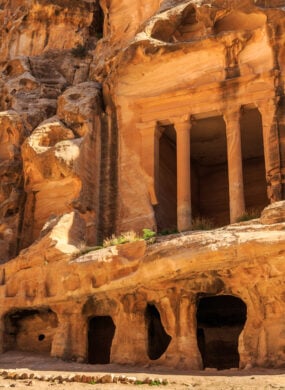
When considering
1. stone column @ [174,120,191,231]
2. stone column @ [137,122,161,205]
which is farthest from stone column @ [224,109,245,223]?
stone column @ [137,122,161,205]

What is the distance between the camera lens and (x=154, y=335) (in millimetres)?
16750

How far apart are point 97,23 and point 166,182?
12.5m

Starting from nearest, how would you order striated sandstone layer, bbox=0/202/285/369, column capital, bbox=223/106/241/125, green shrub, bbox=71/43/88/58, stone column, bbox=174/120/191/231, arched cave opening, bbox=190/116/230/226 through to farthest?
striated sandstone layer, bbox=0/202/285/369
stone column, bbox=174/120/191/231
column capital, bbox=223/106/241/125
arched cave opening, bbox=190/116/230/226
green shrub, bbox=71/43/88/58

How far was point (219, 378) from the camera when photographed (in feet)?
36.9

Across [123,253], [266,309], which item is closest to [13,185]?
[123,253]

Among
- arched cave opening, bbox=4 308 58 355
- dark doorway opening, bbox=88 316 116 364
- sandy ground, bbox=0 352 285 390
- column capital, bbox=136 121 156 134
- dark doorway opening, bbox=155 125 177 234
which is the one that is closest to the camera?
sandy ground, bbox=0 352 285 390

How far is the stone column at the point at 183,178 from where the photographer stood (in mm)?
19859

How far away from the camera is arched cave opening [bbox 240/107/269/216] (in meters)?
24.1

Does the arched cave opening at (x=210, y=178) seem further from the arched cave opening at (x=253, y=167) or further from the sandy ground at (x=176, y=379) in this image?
the sandy ground at (x=176, y=379)

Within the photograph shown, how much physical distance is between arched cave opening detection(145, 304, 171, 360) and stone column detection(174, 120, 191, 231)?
12.5 ft

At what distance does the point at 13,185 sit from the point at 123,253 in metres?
10.3

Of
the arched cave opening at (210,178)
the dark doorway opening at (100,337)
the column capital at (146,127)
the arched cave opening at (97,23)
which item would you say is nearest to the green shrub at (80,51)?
the arched cave opening at (97,23)

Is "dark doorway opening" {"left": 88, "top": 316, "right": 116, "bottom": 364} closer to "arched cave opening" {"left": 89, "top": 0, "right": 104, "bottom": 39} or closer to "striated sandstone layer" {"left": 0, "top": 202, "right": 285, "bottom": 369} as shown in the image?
"striated sandstone layer" {"left": 0, "top": 202, "right": 285, "bottom": 369}

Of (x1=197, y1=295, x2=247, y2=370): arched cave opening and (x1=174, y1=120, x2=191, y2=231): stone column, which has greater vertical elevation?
(x1=174, y1=120, x2=191, y2=231): stone column
